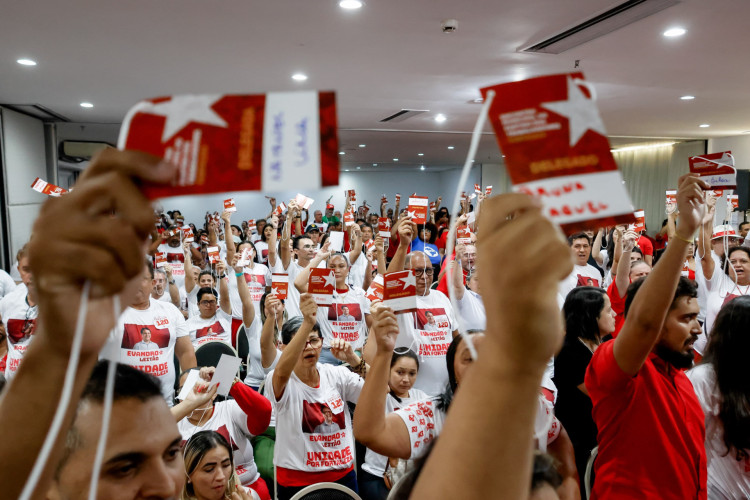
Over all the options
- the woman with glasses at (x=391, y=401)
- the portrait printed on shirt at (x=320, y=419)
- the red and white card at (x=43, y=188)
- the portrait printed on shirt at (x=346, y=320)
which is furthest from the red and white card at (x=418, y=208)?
the red and white card at (x=43, y=188)

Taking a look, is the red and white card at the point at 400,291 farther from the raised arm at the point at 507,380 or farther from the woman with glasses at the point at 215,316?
the woman with glasses at the point at 215,316

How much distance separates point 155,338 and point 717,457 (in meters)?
2.86

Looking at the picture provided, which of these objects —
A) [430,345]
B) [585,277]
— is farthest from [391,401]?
[585,277]

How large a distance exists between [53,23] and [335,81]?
267 centimetres

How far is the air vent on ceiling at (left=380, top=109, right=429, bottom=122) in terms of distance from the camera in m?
7.31

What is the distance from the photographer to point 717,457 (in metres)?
1.83

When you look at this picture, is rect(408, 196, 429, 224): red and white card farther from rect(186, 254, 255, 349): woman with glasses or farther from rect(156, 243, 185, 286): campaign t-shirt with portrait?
rect(156, 243, 185, 286): campaign t-shirt with portrait

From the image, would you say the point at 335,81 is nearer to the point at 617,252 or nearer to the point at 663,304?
the point at 617,252

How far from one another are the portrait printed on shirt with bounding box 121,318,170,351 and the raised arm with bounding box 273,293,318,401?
3.35 feet

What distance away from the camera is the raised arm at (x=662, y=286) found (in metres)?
1.38

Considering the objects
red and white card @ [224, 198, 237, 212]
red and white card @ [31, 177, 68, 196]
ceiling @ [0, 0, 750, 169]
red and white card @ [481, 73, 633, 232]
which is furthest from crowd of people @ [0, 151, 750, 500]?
ceiling @ [0, 0, 750, 169]

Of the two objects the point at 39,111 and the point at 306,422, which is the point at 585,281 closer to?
the point at 306,422

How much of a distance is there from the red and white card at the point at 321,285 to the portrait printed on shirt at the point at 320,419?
531 millimetres

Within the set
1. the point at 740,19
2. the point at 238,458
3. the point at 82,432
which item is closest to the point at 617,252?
the point at 740,19
